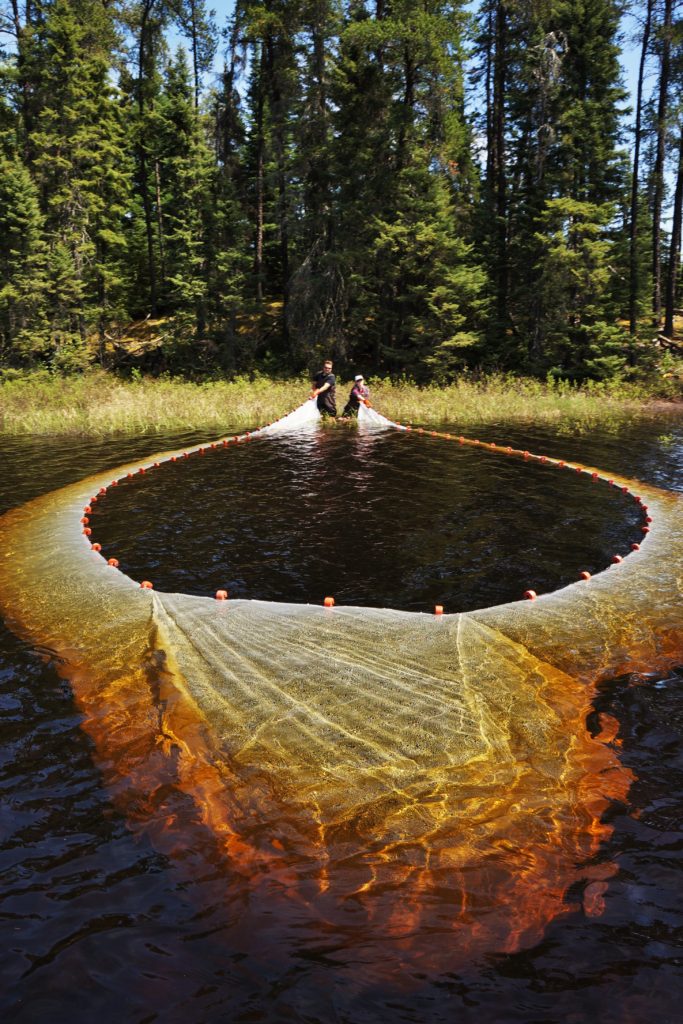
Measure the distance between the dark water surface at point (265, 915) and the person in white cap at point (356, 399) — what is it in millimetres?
9659

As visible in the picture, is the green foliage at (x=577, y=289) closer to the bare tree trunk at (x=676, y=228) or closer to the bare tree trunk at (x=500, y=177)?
the bare tree trunk at (x=500, y=177)

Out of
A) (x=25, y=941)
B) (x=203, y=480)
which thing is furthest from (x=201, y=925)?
(x=203, y=480)

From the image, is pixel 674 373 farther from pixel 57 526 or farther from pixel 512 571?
pixel 57 526

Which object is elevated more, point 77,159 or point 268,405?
point 77,159

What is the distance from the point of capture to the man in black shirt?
20266 millimetres

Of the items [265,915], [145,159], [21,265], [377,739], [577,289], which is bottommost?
[265,915]

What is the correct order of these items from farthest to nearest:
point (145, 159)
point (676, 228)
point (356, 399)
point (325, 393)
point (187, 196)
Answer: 1. point (145, 159)
2. point (187, 196)
3. point (676, 228)
4. point (356, 399)
5. point (325, 393)

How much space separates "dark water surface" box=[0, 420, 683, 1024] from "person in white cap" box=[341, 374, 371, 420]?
966cm

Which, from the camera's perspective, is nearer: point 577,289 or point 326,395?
point 326,395

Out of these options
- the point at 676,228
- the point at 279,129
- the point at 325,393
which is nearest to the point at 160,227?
the point at 279,129

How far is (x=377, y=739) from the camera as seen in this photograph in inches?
183

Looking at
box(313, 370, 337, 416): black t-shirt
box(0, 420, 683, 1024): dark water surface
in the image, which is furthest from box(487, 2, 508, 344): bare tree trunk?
box(0, 420, 683, 1024): dark water surface

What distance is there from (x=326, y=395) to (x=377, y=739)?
16927 millimetres

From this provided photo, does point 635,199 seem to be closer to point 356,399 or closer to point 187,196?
point 356,399
